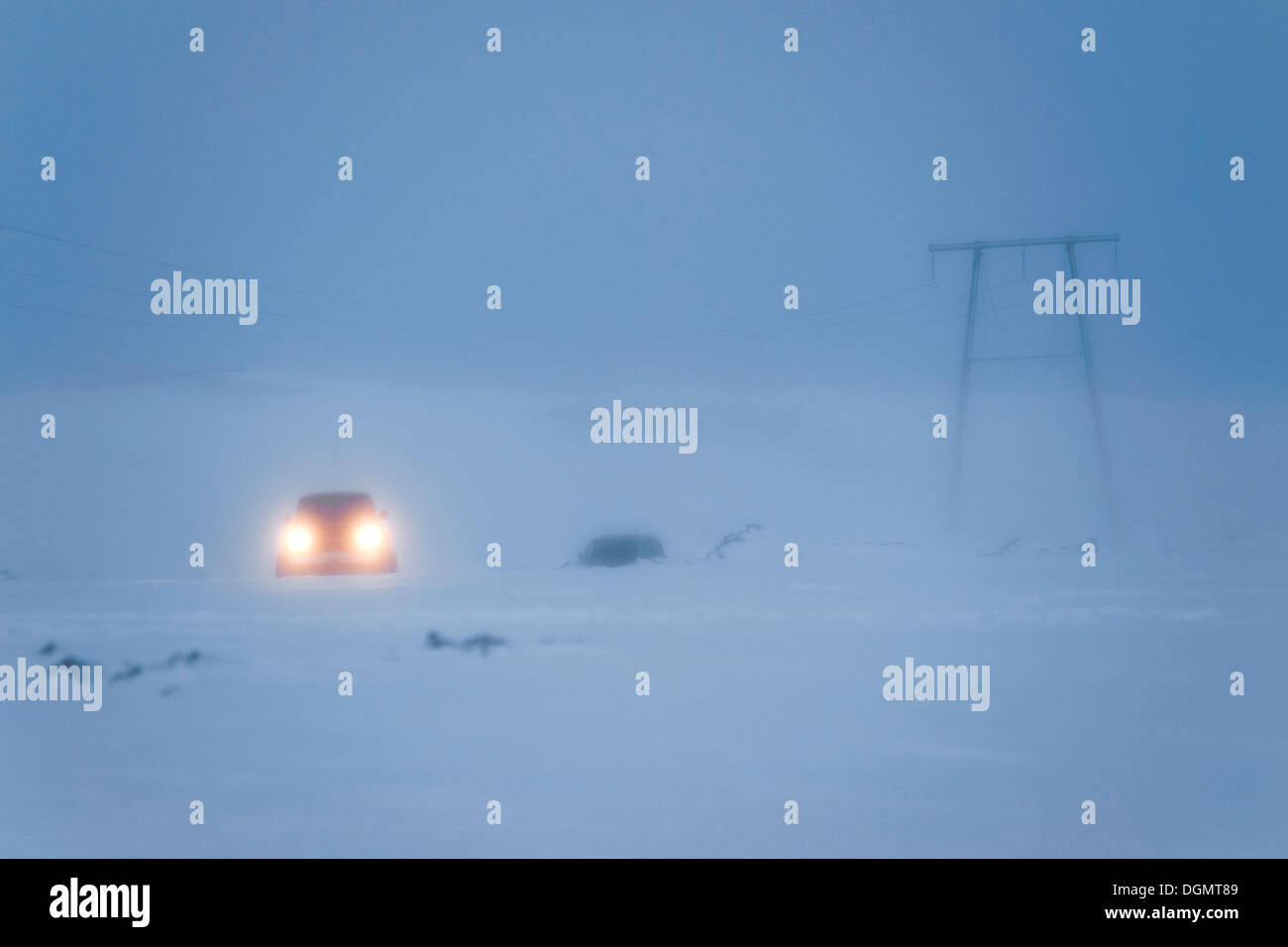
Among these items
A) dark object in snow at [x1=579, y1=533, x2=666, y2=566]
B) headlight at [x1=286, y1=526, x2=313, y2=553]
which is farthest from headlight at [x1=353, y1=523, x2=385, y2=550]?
dark object in snow at [x1=579, y1=533, x2=666, y2=566]

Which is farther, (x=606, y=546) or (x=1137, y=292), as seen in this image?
(x=606, y=546)

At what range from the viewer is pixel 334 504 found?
25.0 feet

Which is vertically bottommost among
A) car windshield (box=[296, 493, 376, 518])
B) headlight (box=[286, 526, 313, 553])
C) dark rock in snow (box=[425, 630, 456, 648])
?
dark rock in snow (box=[425, 630, 456, 648])

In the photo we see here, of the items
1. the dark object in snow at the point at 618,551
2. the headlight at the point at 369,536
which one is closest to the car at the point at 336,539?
the headlight at the point at 369,536

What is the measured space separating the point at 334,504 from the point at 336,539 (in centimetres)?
59

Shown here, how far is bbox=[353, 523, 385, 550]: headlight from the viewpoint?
311 inches

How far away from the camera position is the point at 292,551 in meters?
7.90

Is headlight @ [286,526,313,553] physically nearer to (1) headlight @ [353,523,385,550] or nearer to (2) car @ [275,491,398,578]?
(2) car @ [275,491,398,578]

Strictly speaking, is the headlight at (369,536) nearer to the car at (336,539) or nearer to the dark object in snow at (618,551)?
the car at (336,539)

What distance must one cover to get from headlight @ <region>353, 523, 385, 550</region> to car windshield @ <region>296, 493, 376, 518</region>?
0.15 metres

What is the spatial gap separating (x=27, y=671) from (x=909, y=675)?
15.5ft

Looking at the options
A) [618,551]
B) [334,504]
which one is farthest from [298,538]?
[618,551]

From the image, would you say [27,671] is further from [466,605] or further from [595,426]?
[595,426]
